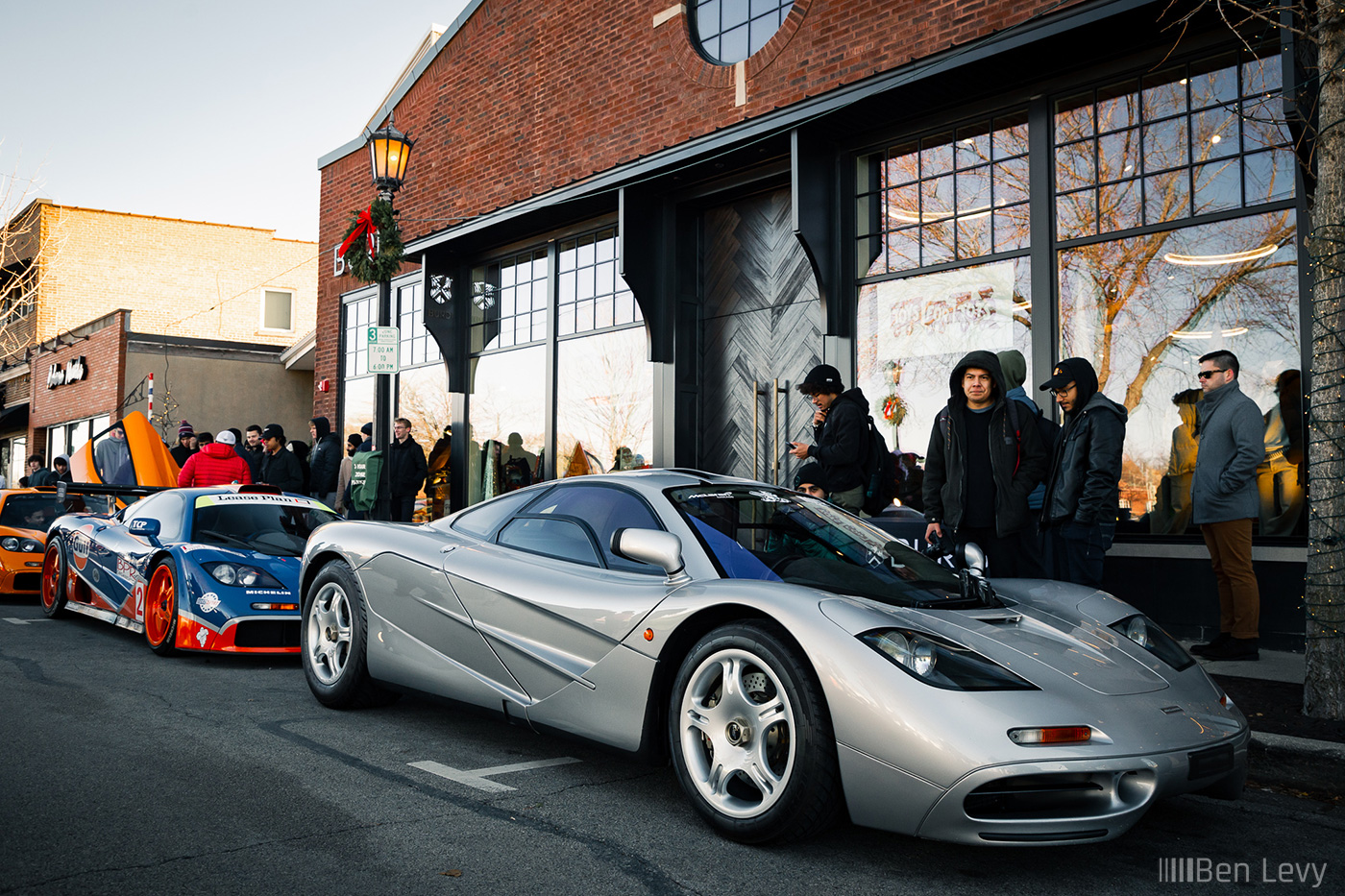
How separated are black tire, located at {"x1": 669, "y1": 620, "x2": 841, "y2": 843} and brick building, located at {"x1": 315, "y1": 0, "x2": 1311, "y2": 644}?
5046mm

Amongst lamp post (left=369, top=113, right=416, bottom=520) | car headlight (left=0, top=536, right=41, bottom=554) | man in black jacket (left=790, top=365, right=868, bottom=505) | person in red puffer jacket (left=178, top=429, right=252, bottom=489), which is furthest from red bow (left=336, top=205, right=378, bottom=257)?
man in black jacket (left=790, top=365, right=868, bottom=505)

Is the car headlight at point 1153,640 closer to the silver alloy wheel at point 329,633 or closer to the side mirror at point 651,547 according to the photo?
the side mirror at point 651,547

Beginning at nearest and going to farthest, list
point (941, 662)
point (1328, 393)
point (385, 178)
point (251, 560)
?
point (941, 662), point (1328, 393), point (251, 560), point (385, 178)

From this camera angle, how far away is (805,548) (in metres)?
3.94

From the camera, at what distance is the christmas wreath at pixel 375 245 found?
33.9 ft

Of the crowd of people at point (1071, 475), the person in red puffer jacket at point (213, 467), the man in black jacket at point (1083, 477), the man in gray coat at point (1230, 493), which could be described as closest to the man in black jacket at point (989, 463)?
the crowd of people at point (1071, 475)

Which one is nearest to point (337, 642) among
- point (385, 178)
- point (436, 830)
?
point (436, 830)

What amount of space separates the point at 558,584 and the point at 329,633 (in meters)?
1.85

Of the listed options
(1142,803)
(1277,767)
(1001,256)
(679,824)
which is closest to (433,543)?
(679,824)

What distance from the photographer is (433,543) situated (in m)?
4.78

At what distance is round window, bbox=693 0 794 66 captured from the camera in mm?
10188

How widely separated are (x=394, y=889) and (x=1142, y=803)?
81.6 inches

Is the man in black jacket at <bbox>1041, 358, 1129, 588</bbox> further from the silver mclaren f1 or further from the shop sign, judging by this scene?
the shop sign

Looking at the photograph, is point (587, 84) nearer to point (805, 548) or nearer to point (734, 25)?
point (734, 25)
